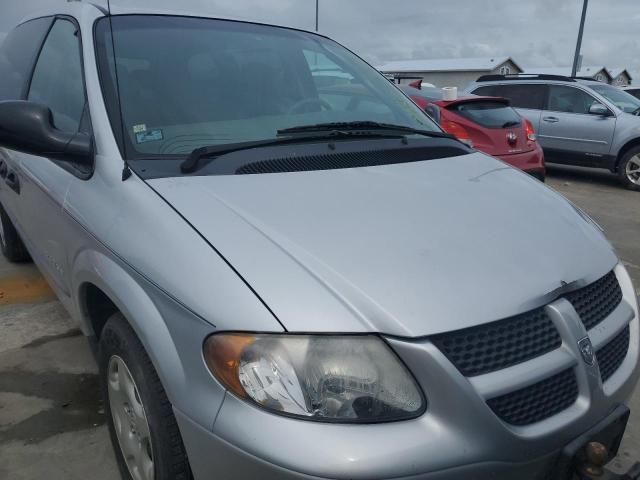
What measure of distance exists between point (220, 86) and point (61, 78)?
29.5 inches

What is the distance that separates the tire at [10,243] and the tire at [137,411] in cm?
242

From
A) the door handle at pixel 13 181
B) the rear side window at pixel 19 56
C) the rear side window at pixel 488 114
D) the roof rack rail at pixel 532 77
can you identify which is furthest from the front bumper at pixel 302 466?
the roof rack rail at pixel 532 77

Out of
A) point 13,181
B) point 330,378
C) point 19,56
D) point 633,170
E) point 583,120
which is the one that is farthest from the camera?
point 583,120

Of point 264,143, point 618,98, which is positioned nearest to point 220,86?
point 264,143

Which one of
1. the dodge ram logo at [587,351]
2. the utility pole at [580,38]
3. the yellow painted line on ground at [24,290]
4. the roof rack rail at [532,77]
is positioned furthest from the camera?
the utility pole at [580,38]

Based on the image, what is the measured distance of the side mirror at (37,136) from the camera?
201 centimetres

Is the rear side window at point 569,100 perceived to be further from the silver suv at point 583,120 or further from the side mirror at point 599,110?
the side mirror at point 599,110

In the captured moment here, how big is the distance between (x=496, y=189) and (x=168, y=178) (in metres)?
1.18

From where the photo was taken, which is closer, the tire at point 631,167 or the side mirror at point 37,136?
the side mirror at point 37,136

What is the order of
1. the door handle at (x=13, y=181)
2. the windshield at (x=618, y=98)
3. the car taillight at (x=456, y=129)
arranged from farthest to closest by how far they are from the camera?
the windshield at (x=618, y=98) < the car taillight at (x=456, y=129) < the door handle at (x=13, y=181)

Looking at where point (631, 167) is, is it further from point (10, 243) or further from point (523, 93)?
point (10, 243)

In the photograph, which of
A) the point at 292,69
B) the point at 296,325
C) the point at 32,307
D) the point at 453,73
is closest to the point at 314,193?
the point at 296,325

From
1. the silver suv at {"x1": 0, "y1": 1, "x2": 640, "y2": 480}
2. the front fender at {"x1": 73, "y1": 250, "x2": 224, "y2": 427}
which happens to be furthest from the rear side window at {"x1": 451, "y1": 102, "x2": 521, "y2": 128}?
the front fender at {"x1": 73, "y1": 250, "x2": 224, "y2": 427}

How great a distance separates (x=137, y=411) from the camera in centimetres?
179
